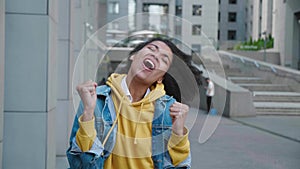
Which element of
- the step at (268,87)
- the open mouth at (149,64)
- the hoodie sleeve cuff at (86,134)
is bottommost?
the step at (268,87)

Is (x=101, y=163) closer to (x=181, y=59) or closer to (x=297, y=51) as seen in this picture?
(x=181, y=59)

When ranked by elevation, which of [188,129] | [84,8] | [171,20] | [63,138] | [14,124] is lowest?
[63,138]

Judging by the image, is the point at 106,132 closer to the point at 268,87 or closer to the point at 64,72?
the point at 64,72

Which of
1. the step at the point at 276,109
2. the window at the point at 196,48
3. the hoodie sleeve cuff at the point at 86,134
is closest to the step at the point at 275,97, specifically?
the step at the point at 276,109

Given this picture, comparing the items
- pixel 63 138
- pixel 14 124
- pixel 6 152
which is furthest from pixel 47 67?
pixel 63 138

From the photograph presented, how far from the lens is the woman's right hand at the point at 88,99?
152 cm

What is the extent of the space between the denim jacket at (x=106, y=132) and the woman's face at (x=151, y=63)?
0.35 ft

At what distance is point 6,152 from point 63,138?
2737 mm

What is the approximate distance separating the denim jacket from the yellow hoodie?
2cm

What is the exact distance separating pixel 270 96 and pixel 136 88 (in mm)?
16236

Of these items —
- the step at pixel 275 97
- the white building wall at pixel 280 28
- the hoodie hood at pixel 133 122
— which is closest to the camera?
the hoodie hood at pixel 133 122

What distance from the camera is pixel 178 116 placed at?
63.0 inches

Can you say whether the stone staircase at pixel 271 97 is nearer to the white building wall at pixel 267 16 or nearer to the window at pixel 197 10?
the window at pixel 197 10

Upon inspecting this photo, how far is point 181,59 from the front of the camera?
171cm
